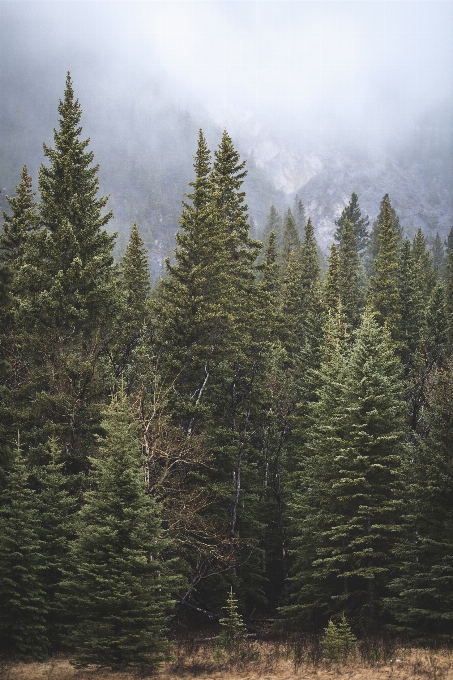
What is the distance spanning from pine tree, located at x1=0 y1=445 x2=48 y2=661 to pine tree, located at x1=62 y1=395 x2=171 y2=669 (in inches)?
76.3

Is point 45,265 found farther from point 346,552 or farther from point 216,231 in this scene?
point 346,552

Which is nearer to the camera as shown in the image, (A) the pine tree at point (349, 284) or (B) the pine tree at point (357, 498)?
(B) the pine tree at point (357, 498)

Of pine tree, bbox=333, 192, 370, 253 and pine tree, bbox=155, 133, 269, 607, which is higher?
pine tree, bbox=333, 192, 370, 253

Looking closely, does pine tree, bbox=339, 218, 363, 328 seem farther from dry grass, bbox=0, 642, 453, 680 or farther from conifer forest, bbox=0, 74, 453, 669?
dry grass, bbox=0, 642, 453, 680

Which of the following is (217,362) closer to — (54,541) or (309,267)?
(54,541)

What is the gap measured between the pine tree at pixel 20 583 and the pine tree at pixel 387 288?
96.5 feet

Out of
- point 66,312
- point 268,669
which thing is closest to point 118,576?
point 268,669

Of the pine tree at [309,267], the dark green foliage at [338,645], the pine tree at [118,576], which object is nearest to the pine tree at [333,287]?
the pine tree at [309,267]

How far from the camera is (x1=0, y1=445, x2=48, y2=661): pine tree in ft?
50.7

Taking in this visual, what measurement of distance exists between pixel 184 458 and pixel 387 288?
27.6 meters

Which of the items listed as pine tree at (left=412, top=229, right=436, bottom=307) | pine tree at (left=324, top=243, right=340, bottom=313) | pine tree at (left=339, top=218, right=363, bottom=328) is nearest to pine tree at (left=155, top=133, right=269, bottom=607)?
pine tree at (left=324, top=243, right=340, bottom=313)

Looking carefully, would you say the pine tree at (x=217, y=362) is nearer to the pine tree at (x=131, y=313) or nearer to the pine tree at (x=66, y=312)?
the pine tree at (x=131, y=313)

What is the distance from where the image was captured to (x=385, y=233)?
141 feet

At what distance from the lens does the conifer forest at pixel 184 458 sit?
47.8 ft
